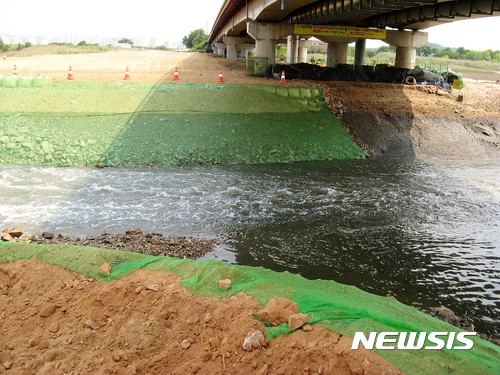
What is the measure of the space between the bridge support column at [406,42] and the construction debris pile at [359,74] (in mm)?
3056

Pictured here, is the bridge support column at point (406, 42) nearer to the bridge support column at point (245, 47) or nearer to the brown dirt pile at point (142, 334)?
the brown dirt pile at point (142, 334)

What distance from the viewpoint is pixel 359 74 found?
105 feet

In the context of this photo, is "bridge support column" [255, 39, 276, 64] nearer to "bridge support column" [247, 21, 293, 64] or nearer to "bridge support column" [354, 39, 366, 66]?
"bridge support column" [247, 21, 293, 64]

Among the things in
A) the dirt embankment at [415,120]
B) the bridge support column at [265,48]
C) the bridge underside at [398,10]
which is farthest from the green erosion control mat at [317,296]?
the bridge support column at [265,48]

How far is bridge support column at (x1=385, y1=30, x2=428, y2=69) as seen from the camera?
1387 inches

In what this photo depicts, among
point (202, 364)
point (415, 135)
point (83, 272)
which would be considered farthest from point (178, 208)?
point (415, 135)

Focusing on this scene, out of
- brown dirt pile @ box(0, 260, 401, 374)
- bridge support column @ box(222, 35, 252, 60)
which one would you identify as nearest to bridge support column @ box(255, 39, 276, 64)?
bridge support column @ box(222, 35, 252, 60)

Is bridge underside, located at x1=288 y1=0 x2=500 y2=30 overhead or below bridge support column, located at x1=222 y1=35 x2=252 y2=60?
overhead

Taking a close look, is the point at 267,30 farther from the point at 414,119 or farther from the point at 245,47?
the point at 245,47

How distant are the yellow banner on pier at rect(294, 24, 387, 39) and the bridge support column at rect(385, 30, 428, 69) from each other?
113 cm

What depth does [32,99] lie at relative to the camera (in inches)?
938

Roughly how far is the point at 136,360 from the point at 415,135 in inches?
869

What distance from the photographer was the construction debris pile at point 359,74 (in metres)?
31.7

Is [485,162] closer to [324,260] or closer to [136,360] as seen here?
[324,260]
